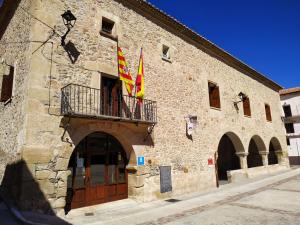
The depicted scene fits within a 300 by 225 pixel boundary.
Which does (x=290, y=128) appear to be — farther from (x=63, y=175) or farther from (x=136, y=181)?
(x=63, y=175)

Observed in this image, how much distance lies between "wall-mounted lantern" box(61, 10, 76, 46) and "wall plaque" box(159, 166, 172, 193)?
512 centimetres

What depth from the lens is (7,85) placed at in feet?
26.0

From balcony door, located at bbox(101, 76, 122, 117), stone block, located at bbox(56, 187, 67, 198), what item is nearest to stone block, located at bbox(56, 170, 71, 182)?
stone block, located at bbox(56, 187, 67, 198)

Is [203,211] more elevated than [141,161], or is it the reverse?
[141,161]

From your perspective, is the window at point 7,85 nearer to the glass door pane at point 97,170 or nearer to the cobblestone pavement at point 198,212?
the glass door pane at point 97,170

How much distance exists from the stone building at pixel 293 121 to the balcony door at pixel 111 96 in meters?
22.0

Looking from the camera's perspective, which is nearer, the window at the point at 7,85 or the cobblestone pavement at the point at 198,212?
the cobblestone pavement at the point at 198,212

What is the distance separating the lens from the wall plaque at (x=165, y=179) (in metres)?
8.50

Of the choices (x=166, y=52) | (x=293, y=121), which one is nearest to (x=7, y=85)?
(x=166, y=52)

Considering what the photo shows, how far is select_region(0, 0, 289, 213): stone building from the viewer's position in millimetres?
6023

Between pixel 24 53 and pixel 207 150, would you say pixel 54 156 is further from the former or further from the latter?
pixel 207 150

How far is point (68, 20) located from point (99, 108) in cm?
252

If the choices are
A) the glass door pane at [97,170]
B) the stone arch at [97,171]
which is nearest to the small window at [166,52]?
the stone arch at [97,171]

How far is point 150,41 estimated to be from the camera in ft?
31.0
